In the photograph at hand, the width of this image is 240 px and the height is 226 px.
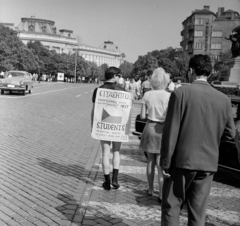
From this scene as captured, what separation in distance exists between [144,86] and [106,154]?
16.9m

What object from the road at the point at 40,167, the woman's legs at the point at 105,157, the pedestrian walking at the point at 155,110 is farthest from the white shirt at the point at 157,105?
the road at the point at 40,167

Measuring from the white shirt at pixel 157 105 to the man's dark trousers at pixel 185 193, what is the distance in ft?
6.77

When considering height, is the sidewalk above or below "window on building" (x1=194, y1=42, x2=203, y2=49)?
below

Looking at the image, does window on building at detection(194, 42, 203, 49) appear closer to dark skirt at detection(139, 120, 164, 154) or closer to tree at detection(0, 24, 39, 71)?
tree at detection(0, 24, 39, 71)

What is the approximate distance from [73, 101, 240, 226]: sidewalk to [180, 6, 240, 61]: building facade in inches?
3521

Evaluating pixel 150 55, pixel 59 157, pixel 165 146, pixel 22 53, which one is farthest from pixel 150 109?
pixel 150 55

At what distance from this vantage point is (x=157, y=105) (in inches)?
215

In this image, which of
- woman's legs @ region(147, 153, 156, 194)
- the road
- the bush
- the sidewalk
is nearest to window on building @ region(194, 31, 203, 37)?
the bush

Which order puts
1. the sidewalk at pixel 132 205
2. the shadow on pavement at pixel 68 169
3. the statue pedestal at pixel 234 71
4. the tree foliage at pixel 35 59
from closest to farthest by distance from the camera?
the sidewalk at pixel 132 205 < the shadow on pavement at pixel 68 169 < the statue pedestal at pixel 234 71 < the tree foliage at pixel 35 59

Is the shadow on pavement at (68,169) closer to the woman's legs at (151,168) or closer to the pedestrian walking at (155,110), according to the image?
the woman's legs at (151,168)

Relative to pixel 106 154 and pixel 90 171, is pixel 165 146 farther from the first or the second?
pixel 90 171

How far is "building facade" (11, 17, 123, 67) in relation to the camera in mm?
154125

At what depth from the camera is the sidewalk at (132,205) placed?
4.86m

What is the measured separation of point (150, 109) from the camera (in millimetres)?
5480
